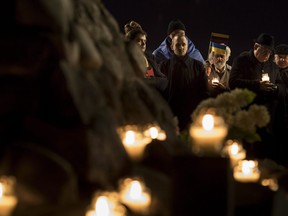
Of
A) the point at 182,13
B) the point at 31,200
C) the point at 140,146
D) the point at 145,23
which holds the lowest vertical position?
the point at 31,200

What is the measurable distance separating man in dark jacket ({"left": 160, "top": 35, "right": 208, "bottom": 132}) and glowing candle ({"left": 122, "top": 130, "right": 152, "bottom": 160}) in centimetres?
254

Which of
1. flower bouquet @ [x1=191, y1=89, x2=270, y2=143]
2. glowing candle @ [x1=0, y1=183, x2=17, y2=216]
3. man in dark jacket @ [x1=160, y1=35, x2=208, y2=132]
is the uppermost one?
man in dark jacket @ [x1=160, y1=35, x2=208, y2=132]

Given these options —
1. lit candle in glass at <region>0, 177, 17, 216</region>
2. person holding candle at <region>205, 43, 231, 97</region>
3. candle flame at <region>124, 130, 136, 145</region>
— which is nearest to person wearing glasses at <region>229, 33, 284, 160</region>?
person holding candle at <region>205, 43, 231, 97</region>

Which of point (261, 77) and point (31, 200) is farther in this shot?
point (261, 77)

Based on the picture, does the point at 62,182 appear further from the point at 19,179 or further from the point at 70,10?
the point at 70,10

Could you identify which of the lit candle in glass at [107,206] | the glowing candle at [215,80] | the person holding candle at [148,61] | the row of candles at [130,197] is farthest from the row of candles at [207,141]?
the glowing candle at [215,80]

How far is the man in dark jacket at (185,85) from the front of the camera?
6.58 metres

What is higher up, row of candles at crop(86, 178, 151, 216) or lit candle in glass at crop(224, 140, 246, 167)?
lit candle in glass at crop(224, 140, 246, 167)

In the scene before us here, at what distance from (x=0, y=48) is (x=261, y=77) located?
4.39 meters

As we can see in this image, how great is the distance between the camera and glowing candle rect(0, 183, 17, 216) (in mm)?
3254

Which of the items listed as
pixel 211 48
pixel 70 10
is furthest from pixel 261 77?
pixel 70 10

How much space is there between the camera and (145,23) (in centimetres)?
1245

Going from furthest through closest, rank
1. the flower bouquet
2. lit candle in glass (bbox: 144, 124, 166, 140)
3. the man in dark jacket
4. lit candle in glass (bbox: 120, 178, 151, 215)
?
1. the man in dark jacket
2. lit candle in glass (bbox: 144, 124, 166, 140)
3. the flower bouquet
4. lit candle in glass (bbox: 120, 178, 151, 215)

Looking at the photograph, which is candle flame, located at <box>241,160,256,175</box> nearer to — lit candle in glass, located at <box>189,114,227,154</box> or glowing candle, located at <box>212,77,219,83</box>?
lit candle in glass, located at <box>189,114,227,154</box>
